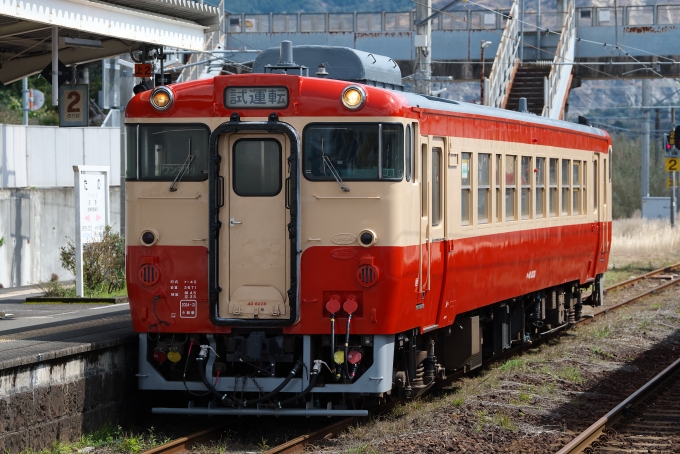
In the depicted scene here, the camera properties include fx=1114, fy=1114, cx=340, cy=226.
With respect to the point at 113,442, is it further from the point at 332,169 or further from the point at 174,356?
the point at 332,169

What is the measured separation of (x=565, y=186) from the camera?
47.5 ft

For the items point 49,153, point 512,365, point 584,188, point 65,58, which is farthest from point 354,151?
point 49,153

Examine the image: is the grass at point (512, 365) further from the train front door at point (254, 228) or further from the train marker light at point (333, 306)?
the train front door at point (254, 228)

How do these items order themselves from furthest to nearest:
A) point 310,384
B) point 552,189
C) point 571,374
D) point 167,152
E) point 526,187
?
point 552,189 < point 526,187 < point 571,374 < point 167,152 < point 310,384

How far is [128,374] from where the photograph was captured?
390 inches

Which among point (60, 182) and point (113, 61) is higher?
point (113, 61)

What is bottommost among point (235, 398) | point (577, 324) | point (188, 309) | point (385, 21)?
point (577, 324)

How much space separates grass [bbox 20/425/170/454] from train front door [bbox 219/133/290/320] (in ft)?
3.92

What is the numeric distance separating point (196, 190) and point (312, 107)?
1207mm

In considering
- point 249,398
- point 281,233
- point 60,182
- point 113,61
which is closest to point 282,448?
point 249,398

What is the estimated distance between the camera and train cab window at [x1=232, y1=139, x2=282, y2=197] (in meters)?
9.34

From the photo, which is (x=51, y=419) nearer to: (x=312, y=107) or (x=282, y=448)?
(x=282, y=448)

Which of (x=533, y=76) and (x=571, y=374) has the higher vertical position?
(x=533, y=76)

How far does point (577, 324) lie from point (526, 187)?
17.3 ft
